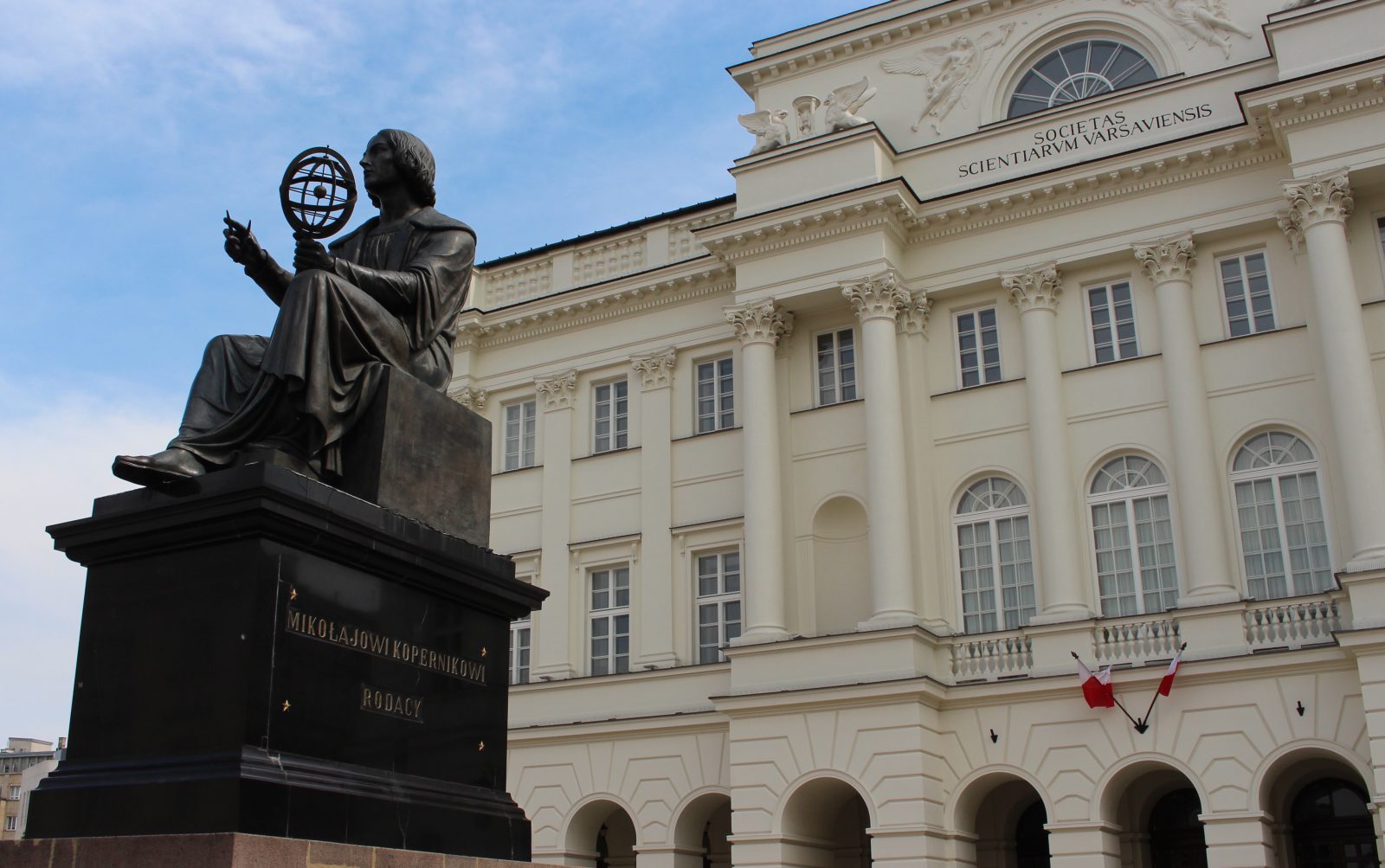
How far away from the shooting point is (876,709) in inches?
917

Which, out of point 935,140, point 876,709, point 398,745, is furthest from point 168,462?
point 935,140

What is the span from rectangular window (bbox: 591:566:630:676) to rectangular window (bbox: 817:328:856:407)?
5.46 metres

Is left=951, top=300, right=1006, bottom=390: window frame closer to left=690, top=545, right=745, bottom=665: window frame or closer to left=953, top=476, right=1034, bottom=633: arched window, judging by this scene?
left=953, top=476, right=1034, bottom=633: arched window

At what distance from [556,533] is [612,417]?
274cm

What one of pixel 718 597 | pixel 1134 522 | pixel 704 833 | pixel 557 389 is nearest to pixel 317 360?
pixel 1134 522

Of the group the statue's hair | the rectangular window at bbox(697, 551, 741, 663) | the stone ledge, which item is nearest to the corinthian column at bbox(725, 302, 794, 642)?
the rectangular window at bbox(697, 551, 741, 663)

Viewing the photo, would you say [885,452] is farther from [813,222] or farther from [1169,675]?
[1169,675]

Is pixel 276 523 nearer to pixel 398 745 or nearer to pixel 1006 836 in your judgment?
pixel 398 745

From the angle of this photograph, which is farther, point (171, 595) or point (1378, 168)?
point (1378, 168)

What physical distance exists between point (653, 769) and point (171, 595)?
21.5 m

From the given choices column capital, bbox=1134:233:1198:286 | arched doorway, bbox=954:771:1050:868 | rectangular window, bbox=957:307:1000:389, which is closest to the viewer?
column capital, bbox=1134:233:1198:286

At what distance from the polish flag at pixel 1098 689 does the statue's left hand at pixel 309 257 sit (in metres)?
17.9

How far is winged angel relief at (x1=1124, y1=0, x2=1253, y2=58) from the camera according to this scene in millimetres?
25391

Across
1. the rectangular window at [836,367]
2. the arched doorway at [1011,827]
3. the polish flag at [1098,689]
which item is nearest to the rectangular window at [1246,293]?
the polish flag at [1098,689]
